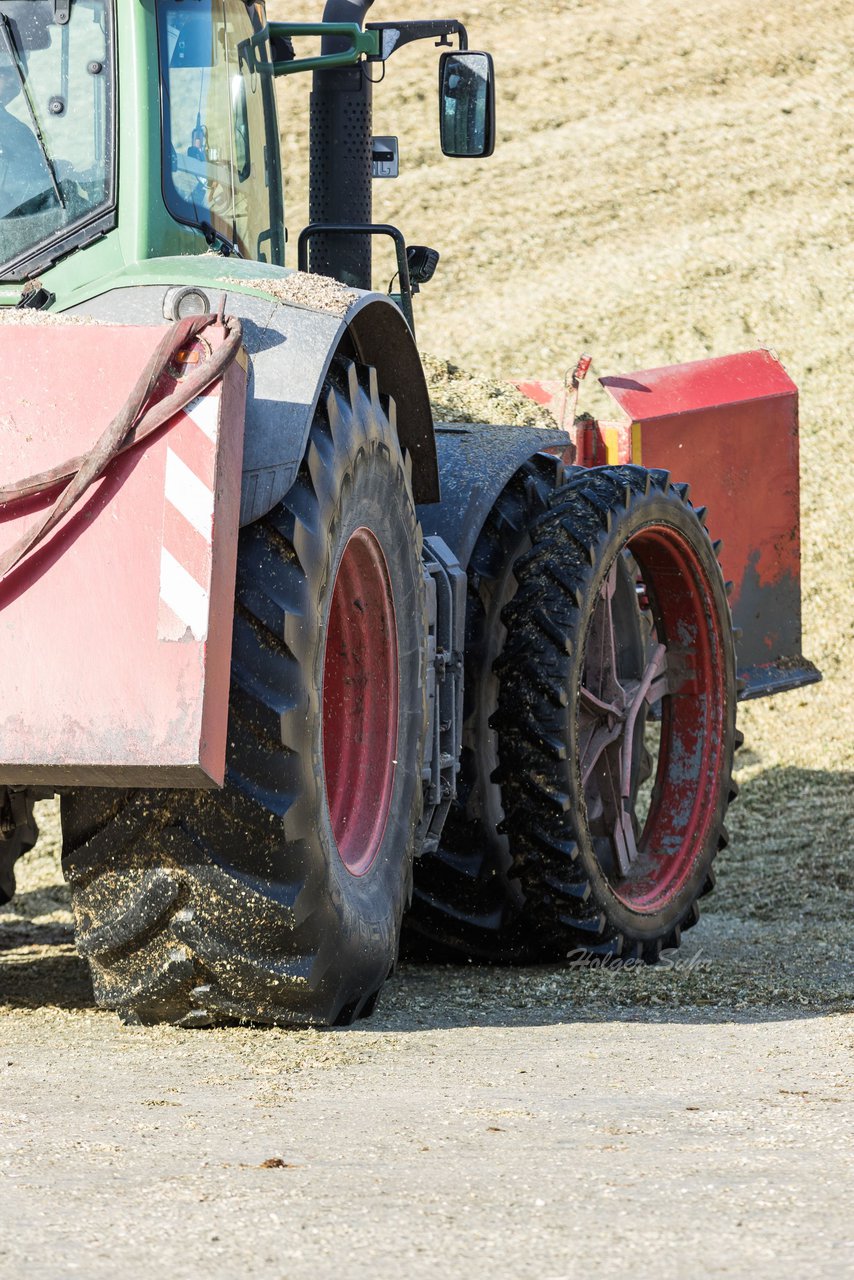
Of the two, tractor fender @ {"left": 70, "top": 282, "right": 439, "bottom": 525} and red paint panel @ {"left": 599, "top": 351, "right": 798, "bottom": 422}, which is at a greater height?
tractor fender @ {"left": 70, "top": 282, "right": 439, "bottom": 525}

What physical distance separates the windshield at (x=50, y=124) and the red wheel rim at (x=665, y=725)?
2103mm

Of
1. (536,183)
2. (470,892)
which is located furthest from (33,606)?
(536,183)

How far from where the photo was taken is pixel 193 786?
3.57 metres

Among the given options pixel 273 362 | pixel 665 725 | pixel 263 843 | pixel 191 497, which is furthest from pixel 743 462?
pixel 191 497

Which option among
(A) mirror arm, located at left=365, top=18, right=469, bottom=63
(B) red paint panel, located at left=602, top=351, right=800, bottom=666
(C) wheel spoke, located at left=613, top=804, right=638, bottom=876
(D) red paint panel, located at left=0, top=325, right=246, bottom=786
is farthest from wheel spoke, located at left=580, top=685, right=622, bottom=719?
(D) red paint panel, located at left=0, top=325, right=246, bottom=786

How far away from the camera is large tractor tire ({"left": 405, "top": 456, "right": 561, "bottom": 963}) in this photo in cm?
537

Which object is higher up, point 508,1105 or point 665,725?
point 508,1105

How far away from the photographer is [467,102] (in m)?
5.69

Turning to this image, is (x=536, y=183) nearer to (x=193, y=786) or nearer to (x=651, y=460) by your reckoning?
(x=651, y=460)

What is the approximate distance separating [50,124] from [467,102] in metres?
1.59

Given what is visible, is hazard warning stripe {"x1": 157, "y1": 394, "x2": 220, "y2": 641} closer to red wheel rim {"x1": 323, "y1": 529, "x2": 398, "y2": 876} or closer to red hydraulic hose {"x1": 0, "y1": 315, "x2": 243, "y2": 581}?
red hydraulic hose {"x1": 0, "y1": 315, "x2": 243, "y2": 581}

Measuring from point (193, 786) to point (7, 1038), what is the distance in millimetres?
944

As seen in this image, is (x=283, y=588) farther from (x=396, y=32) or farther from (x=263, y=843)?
(x=396, y=32)

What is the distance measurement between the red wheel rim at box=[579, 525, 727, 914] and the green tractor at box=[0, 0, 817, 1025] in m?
0.01
